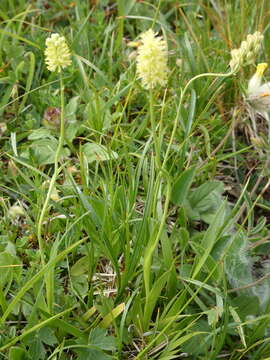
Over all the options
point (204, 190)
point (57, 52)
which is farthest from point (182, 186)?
point (57, 52)

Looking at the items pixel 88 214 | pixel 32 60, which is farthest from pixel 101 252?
pixel 32 60

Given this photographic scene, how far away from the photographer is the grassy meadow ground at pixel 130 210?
4.85 feet

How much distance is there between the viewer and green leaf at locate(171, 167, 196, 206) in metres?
1.75

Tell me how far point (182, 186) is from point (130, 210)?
22 centimetres

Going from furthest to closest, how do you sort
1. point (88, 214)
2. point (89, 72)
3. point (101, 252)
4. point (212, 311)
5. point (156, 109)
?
1. point (89, 72)
2. point (156, 109)
3. point (101, 252)
4. point (88, 214)
5. point (212, 311)

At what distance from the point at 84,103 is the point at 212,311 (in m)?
1.10

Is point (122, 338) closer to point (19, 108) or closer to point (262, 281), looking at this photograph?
point (262, 281)

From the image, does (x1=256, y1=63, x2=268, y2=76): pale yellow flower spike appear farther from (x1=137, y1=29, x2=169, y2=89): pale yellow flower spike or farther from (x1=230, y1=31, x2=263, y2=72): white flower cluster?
(x1=137, y1=29, x2=169, y2=89): pale yellow flower spike

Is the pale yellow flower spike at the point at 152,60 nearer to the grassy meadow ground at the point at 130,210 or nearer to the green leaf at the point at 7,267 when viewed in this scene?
the grassy meadow ground at the point at 130,210

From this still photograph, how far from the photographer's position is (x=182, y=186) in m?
1.77

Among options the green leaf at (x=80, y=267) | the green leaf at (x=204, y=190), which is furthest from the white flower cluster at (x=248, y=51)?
the green leaf at (x=80, y=267)

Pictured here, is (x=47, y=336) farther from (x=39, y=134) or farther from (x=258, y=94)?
(x=258, y=94)

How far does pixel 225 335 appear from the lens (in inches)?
58.3

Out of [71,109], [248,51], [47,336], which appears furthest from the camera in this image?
[71,109]
